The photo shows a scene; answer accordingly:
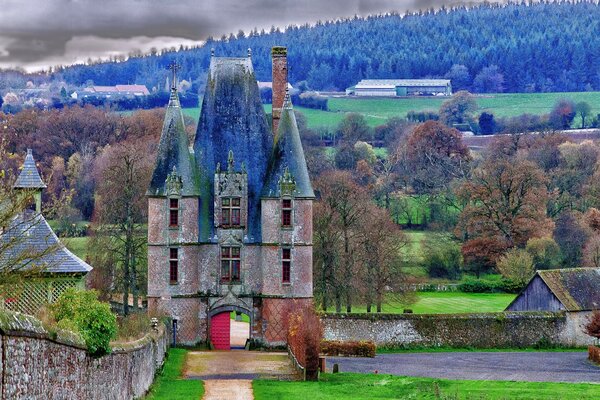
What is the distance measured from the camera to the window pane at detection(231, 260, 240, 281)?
5631 cm

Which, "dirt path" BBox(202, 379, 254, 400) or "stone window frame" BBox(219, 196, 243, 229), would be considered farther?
"stone window frame" BBox(219, 196, 243, 229)

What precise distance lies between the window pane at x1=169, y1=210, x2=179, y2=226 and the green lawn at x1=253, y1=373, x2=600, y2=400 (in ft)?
47.7

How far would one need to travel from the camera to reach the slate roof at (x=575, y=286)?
58750mm

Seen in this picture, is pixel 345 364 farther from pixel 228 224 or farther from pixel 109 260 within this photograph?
pixel 109 260

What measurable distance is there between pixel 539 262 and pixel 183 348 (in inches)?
1489

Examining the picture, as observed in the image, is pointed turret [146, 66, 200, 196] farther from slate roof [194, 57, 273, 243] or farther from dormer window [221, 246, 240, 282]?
dormer window [221, 246, 240, 282]

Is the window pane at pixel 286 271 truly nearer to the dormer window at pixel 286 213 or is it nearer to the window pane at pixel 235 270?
the dormer window at pixel 286 213

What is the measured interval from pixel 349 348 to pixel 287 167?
8330mm

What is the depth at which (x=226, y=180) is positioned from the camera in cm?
5612

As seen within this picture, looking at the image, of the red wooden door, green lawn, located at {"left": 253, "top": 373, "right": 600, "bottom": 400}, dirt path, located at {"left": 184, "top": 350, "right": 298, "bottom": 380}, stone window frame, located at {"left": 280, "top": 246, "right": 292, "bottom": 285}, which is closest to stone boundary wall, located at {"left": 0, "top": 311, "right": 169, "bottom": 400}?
green lawn, located at {"left": 253, "top": 373, "right": 600, "bottom": 400}

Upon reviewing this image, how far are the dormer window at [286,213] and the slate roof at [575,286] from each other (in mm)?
12956

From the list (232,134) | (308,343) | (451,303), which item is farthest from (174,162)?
(451,303)

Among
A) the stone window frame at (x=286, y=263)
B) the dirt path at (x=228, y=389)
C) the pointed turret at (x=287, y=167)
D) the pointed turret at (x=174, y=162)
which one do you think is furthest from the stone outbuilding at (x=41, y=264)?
the stone window frame at (x=286, y=263)

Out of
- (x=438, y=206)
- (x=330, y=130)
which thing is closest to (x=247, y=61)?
(x=438, y=206)
